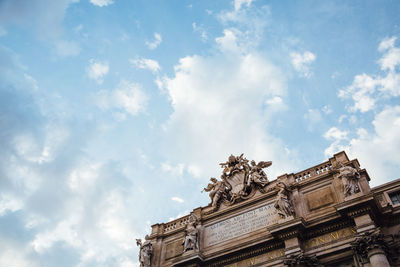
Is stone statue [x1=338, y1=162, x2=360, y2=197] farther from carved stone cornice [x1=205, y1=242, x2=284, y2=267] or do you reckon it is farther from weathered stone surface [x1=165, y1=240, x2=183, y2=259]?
weathered stone surface [x1=165, y1=240, x2=183, y2=259]

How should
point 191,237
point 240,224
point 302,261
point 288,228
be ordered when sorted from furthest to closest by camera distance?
point 191,237 < point 240,224 < point 288,228 < point 302,261

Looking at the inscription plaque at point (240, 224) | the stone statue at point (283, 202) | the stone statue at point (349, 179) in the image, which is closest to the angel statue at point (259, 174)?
the inscription plaque at point (240, 224)

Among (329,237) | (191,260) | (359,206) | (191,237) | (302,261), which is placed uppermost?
(191,237)

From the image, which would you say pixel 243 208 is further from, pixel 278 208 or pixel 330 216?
pixel 330 216

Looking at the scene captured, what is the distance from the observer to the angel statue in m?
20.6

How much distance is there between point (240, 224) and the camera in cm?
1964

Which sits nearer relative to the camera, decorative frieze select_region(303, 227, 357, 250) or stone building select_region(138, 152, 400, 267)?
stone building select_region(138, 152, 400, 267)

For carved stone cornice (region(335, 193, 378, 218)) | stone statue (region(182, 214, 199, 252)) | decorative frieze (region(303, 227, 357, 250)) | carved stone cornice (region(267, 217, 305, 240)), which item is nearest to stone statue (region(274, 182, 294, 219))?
carved stone cornice (region(267, 217, 305, 240))

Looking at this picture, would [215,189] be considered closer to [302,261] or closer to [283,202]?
[283,202]

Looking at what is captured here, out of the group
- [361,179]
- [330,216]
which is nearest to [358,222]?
[330,216]

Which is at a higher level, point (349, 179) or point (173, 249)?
point (173, 249)

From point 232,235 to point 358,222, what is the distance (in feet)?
22.6

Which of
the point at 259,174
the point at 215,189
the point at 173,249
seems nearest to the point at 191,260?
the point at 173,249

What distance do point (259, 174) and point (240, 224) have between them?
10.9ft
